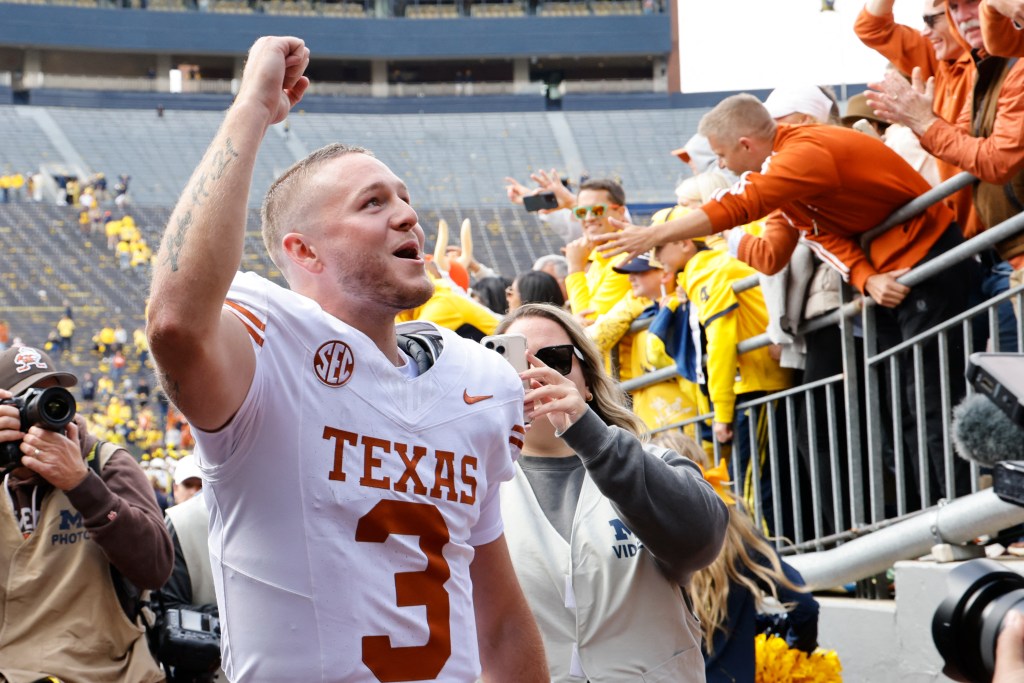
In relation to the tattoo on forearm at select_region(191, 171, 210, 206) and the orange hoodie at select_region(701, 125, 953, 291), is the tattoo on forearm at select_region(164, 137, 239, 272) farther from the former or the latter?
the orange hoodie at select_region(701, 125, 953, 291)

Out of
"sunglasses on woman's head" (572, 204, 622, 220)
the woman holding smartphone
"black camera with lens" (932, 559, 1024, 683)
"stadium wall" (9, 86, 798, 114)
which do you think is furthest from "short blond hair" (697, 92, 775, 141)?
"stadium wall" (9, 86, 798, 114)

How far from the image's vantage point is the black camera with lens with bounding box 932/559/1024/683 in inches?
58.7

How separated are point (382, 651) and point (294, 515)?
0.25m

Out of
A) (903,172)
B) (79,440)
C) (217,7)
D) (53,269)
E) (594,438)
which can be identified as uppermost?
(217,7)

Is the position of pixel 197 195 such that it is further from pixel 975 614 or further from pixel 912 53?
pixel 912 53

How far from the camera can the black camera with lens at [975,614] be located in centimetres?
149

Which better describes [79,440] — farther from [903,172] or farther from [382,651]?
[903,172]

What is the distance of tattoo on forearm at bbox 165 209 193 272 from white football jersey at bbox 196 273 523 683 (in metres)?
0.20

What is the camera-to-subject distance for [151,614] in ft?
14.2

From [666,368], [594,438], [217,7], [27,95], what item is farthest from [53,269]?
[594,438]

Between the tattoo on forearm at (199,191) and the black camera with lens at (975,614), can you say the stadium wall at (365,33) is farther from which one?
the black camera with lens at (975,614)

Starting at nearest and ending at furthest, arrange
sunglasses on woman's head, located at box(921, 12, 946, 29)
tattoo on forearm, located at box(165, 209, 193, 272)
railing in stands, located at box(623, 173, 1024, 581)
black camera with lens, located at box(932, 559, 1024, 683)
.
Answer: black camera with lens, located at box(932, 559, 1024, 683) → tattoo on forearm, located at box(165, 209, 193, 272) → railing in stands, located at box(623, 173, 1024, 581) → sunglasses on woman's head, located at box(921, 12, 946, 29)

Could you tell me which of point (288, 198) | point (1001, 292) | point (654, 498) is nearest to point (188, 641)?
point (654, 498)

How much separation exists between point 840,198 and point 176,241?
3.57 meters
